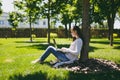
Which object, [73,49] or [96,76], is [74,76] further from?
[73,49]

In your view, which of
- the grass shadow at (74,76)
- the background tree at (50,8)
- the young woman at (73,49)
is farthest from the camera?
the background tree at (50,8)

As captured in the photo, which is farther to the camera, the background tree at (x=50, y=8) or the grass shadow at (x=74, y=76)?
the background tree at (x=50, y=8)

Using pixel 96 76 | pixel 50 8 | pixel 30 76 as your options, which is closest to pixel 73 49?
pixel 96 76

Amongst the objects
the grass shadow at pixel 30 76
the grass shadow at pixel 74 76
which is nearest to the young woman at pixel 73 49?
the grass shadow at pixel 74 76

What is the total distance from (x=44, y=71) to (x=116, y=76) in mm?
2428

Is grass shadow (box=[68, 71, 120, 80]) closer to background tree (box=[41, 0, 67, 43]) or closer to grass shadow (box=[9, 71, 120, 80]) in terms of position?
grass shadow (box=[9, 71, 120, 80])

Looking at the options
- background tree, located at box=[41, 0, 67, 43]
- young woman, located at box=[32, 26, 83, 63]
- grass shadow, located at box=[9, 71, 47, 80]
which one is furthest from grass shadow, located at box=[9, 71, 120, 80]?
background tree, located at box=[41, 0, 67, 43]

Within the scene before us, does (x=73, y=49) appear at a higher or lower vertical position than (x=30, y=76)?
higher

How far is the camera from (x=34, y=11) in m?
31.7

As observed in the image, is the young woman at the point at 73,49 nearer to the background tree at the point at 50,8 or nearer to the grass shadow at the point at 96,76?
the grass shadow at the point at 96,76

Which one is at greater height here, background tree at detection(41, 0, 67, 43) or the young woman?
background tree at detection(41, 0, 67, 43)

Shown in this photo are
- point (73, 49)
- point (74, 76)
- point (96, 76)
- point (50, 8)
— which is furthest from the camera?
point (50, 8)

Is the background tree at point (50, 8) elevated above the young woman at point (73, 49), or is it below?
above

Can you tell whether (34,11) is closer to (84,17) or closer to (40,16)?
(40,16)
